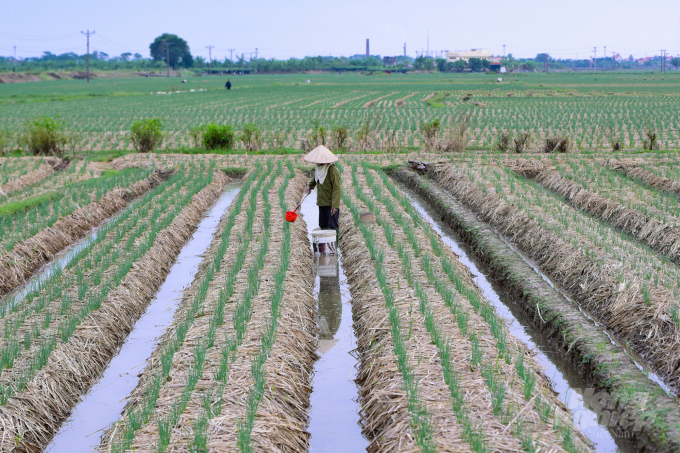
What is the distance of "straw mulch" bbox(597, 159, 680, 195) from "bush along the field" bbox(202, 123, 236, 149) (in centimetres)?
888

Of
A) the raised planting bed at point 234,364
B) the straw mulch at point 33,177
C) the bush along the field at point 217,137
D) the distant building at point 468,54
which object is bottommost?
the raised planting bed at point 234,364

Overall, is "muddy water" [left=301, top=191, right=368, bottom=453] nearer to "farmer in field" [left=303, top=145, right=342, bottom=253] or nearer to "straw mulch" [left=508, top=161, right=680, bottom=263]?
"farmer in field" [left=303, top=145, right=342, bottom=253]

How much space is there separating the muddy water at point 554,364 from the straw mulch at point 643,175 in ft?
14.1

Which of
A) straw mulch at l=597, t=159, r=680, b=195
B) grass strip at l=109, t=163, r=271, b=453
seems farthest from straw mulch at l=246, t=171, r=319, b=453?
straw mulch at l=597, t=159, r=680, b=195

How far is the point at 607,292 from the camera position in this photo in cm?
578

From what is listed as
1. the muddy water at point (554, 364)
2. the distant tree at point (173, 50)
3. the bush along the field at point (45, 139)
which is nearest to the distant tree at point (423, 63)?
the distant tree at point (173, 50)

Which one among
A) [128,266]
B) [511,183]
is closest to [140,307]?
[128,266]

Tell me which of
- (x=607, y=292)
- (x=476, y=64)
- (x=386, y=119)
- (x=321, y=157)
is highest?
(x=476, y=64)

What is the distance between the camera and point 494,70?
106125 millimetres

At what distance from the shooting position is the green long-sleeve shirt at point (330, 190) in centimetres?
738

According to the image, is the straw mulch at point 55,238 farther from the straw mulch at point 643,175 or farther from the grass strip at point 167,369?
the straw mulch at point 643,175

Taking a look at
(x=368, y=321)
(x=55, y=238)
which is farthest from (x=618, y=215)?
(x=55, y=238)

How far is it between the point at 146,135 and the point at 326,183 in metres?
10.2

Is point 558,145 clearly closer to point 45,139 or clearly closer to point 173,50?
point 45,139
